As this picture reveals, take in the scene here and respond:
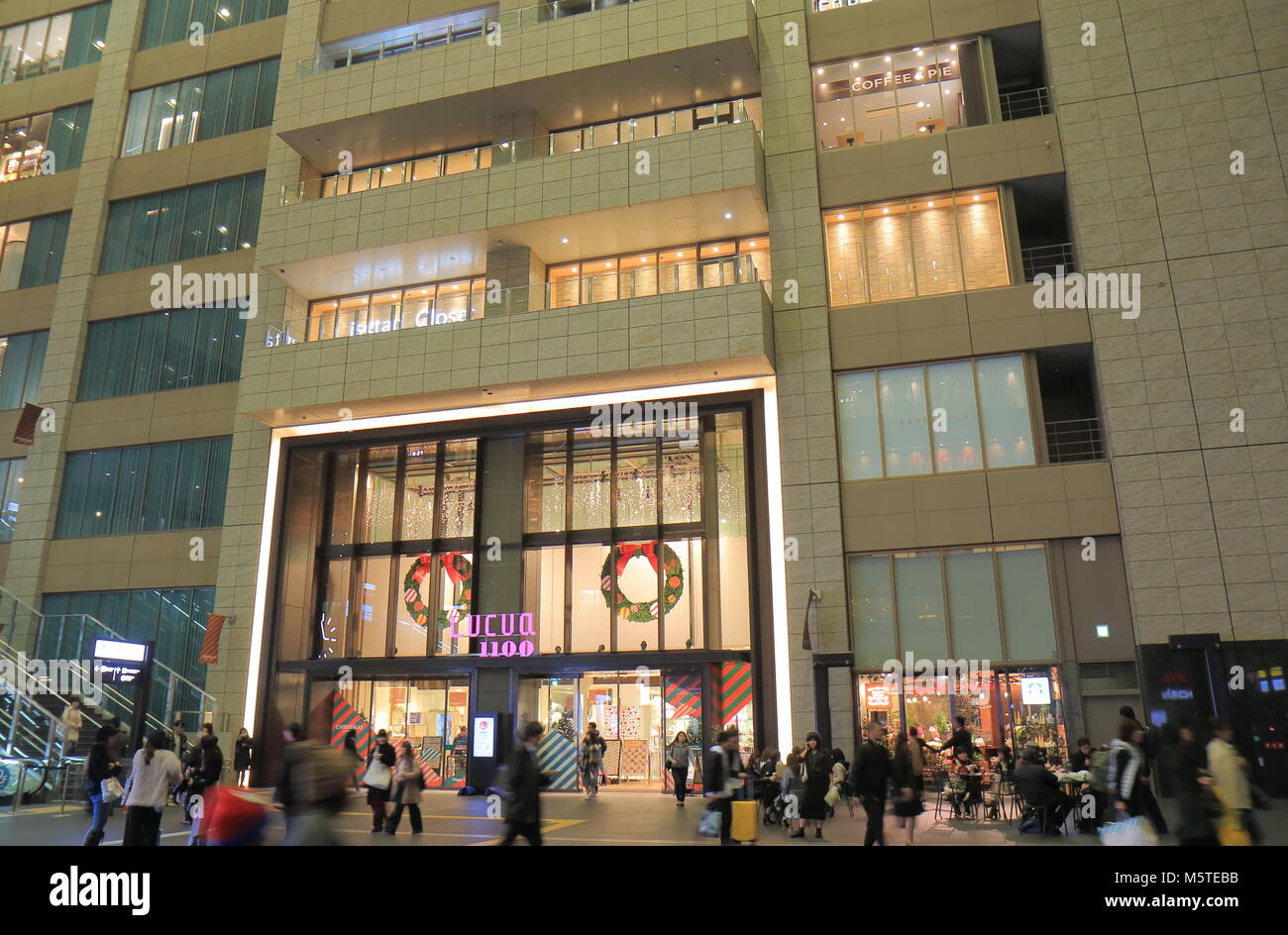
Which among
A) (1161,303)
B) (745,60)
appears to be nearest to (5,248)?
(745,60)

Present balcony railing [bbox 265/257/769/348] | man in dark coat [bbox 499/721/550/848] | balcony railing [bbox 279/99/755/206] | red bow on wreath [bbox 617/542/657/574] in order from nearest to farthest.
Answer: man in dark coat [bbox 499/721/550/848]
balcony railing [bbox 265/257/769/348]
red bow on wreath [bbox 617/542/657/574]
balcony railing [bbox 279/99/755/206]

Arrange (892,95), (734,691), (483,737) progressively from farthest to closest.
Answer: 1. (892,95)
2. (483,737)
3. (734,691)

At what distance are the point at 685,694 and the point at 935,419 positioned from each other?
994 centimetres

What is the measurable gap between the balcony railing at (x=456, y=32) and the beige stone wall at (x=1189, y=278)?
14.5 meters

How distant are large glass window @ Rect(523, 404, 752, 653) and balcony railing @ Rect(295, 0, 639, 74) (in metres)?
13.8

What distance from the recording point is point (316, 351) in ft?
89.0

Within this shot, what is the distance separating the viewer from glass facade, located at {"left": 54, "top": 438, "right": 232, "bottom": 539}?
29125mm

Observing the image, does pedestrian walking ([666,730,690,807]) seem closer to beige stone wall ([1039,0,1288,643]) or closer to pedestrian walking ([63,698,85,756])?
beige stone wall ([1039,0,1288,643])

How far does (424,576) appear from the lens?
2698 cm

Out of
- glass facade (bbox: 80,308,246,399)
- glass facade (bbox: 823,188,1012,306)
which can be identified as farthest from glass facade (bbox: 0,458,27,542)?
glass facade (bbox: 823,188,1012,306)

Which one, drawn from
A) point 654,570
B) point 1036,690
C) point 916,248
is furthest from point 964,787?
point 916,248

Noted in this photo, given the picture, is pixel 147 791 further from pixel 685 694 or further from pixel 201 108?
pixel 201 108
